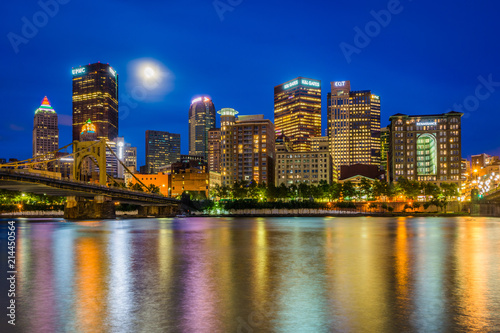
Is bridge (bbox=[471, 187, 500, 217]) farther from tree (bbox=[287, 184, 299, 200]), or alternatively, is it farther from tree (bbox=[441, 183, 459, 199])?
tree (bbox=[287, 184, 299, 200])

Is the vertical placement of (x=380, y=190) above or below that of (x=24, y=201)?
above

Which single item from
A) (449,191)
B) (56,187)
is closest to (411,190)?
(449,191)

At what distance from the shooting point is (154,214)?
134m

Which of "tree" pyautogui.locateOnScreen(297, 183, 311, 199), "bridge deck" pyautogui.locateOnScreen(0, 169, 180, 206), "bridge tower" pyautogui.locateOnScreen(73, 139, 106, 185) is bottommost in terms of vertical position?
"tree" pyautogui.locateOnScreen(297, 183, 311, 199)

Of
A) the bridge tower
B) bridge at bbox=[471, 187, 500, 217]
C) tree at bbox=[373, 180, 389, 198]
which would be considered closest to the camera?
bridge at bbox=[471, 187, 500, 217]

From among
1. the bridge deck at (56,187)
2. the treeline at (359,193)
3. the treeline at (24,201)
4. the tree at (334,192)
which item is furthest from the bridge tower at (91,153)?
the tree at (334,192)

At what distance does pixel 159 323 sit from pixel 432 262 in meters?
16.8

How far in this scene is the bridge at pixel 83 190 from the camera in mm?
86438

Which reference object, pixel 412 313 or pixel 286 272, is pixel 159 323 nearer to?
pixel 412 313

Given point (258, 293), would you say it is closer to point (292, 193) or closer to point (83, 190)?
point (83, 190)

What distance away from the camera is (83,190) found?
96812 millimetres

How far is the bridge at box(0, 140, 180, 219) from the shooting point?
86438 millimetres

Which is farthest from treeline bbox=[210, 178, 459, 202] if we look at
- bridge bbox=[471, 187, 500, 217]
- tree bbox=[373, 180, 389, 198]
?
bridge bbox=[471, 187, 500, 217]

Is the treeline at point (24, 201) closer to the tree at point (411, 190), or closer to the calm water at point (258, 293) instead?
the calm water at point (258, 293)
